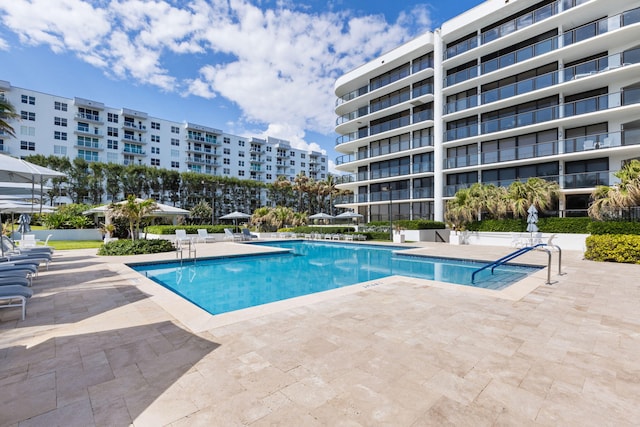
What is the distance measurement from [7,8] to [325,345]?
1506cm

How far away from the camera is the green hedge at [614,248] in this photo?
11.0 metres

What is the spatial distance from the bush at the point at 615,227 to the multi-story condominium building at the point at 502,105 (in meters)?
7.40

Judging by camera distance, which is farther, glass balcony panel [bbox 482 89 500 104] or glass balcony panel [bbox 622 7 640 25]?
glass balcony panel [bbox 482 89 500 104]

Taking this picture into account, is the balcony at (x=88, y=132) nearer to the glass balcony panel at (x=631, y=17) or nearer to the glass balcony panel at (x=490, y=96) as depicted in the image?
the glass balcony panel at (x=490, y=96)

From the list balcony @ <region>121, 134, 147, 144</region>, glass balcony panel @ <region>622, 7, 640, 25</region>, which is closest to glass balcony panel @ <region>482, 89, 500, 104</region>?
glass balcony panel @ <region>622, 7, 640, 25</region>

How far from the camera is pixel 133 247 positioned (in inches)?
568

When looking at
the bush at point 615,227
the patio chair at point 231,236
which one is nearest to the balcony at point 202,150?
the patio chair at point 231,236

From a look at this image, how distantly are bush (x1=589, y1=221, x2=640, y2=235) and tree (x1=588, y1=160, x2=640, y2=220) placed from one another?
125 centimetres

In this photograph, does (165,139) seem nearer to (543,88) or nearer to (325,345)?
(543,88)

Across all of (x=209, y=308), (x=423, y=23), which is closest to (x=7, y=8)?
(x=209, y=308)

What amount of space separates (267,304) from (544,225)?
18.5m

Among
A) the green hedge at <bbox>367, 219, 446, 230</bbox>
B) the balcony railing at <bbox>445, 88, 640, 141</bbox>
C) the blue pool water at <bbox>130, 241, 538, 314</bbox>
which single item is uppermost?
the balcony railing at <bbox>445, 88, 640, 141</bbox>

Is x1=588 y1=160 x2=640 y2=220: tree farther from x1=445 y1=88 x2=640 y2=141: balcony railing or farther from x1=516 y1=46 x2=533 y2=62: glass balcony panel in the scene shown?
x1=516 y1=46 x2=533 y2=62: glass balcony panel

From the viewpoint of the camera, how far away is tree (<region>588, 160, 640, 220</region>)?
12547 mm
